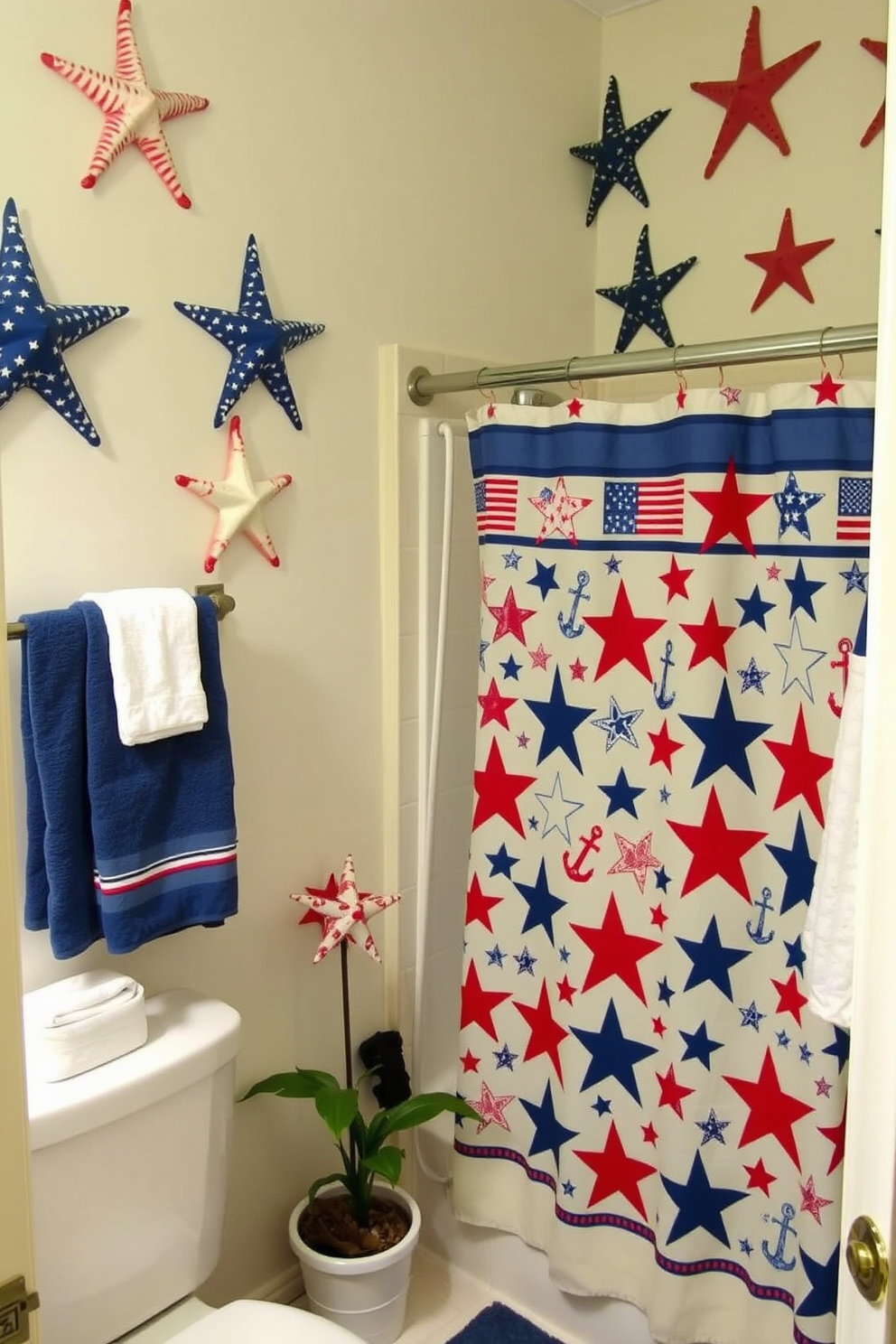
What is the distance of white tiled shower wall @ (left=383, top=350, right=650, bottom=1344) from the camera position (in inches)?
79.6

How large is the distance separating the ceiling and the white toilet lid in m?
2.46

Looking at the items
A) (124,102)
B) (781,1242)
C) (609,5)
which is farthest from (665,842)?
(609,5)

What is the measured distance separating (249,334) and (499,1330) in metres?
1.77

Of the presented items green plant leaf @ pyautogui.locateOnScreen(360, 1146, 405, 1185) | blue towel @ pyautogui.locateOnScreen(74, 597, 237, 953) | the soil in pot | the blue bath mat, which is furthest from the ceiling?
the blue bath mat

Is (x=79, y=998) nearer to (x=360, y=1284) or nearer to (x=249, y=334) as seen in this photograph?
(x=360, y=1284)

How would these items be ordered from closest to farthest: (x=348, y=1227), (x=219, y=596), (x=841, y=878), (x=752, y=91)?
1. (x=841, y=878)
2. (x=219, y=596)
3. (x=348, y=1227)
4. (x=752, y=91)

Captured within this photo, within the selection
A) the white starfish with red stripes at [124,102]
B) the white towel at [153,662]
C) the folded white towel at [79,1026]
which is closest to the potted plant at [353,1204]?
the folded white towel at [79,1026]

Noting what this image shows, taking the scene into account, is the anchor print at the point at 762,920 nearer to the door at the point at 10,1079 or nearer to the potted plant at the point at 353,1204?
the potted plant at the point at 353,1204

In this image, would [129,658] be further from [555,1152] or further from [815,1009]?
[555,1152]

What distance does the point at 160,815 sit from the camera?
159cm

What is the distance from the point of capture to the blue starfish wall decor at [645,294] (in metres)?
2.39

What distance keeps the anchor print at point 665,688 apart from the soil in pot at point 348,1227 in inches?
40.1

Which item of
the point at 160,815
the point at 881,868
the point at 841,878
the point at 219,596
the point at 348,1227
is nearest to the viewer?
the point at 881,868

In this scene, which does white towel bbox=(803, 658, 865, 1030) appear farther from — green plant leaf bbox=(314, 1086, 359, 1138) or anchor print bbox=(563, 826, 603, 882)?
green plant leaf bbox=(314, 1086, 359, 1138)
